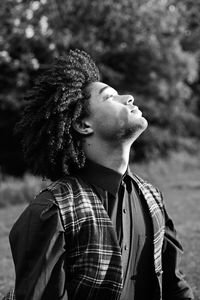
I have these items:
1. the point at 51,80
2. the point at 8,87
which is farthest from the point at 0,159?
the point at 51,80

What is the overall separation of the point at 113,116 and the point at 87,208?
18.8 inches

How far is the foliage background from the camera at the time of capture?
984 centimetres

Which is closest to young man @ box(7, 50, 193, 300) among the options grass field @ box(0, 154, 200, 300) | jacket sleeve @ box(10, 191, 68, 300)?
jacket sleeve @ box(10, 191, 68, 300)

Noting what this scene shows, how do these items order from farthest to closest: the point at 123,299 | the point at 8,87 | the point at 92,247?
the point at 8,87 < the point at 123,299 < the point at 92,247

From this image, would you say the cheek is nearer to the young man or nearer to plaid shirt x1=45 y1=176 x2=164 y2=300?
the young man

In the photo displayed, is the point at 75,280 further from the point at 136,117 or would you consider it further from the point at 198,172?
the point at 198,172

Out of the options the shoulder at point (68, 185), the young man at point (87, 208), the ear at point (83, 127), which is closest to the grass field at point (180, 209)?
the young man at point (87, 208)

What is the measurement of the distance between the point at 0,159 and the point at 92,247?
13043mm

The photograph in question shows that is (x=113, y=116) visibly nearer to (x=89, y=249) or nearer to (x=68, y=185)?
(x=68, y=185)

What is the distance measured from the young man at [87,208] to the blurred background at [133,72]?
1508 mm

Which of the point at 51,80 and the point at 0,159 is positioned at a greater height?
the point at 51,80

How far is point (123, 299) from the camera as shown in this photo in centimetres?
244

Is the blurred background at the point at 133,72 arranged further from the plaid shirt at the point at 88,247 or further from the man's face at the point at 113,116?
the man's face at the point at 113,116

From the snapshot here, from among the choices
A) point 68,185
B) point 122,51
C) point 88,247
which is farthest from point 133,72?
point 88,247
